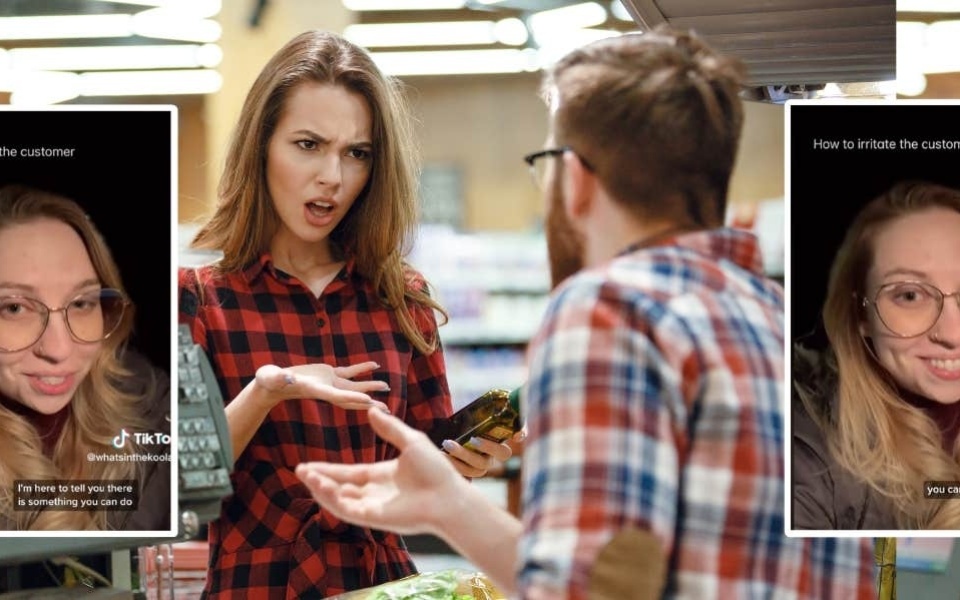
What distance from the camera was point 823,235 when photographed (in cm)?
312

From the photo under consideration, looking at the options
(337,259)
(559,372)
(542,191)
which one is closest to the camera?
(559,372)

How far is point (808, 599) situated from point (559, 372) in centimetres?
67

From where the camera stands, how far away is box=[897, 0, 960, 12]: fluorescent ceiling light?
317 cm

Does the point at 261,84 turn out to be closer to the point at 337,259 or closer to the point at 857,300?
the point at 337,259

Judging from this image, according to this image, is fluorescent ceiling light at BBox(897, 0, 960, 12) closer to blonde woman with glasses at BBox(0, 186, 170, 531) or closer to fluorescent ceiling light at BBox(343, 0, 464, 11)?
fluorescent ceiling light at BBox(343, 0, 464, 11)

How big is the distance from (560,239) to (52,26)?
1294mm

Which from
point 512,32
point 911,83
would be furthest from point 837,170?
point 512,32

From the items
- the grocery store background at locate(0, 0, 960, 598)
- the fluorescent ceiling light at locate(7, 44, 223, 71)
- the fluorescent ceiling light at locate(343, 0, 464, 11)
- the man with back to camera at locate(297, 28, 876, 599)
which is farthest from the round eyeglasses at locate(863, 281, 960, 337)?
the fluorescent ceiling light at locate(7, 44, 223, 71)

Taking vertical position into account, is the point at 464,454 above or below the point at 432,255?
below

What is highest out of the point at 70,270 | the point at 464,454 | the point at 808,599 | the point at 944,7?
the point at 944,7

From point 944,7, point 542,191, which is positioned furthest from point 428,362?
point 944,7

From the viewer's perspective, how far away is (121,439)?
3.12 meters

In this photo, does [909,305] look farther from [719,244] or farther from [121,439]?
[121,439]

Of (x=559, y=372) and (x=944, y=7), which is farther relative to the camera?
(x=944, y=7)
